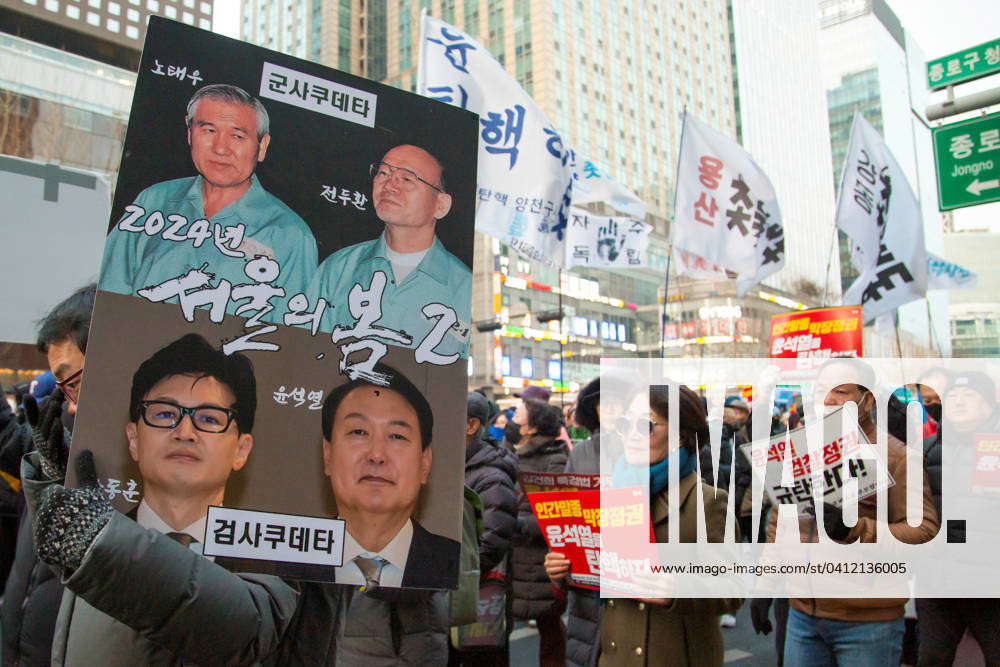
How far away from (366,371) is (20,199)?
3040 mm

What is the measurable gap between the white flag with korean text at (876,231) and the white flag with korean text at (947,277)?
6.88 m

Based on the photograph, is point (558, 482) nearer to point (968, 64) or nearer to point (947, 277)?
point (968, 64)

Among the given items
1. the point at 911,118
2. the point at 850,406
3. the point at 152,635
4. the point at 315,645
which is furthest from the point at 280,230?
the point at 911,118

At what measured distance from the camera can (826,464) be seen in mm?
2947

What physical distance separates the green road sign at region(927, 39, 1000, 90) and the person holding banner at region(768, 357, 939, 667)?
22.4ft

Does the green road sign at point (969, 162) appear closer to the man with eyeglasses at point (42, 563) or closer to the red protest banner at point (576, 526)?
the red protest banner at point (576, 526)

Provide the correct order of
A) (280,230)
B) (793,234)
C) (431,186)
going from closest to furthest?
1. (280,230)
2. (431,186)
3. (793,234)

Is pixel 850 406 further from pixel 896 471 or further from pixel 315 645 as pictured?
pixel 315 645

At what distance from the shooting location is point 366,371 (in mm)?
1618

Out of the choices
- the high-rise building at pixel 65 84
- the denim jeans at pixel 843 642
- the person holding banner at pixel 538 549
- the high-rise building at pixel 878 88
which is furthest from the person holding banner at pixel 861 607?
the high-rise building at pixel 878 88

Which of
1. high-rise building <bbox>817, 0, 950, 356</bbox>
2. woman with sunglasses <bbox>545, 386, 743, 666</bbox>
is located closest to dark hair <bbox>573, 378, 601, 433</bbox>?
woman with sunglasses <bbox>545, 386, 743, 666</bbox>

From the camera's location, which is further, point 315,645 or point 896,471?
point 896,471

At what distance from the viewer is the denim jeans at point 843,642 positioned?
2881 millimetres

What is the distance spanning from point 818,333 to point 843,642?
12367 millimetres
